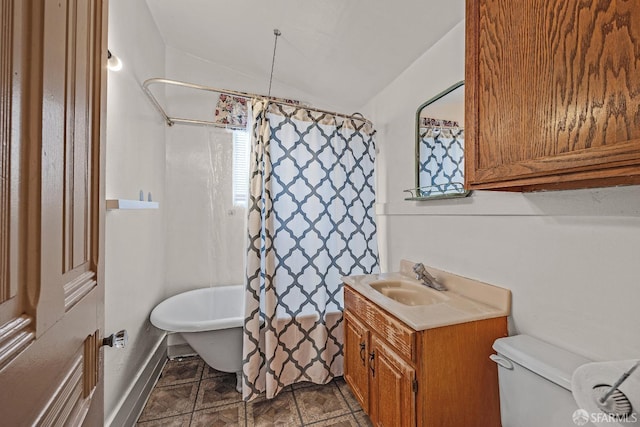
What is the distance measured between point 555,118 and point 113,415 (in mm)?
2295

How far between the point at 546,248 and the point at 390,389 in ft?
2.95

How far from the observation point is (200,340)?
1.75m

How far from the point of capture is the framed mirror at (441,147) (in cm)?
145

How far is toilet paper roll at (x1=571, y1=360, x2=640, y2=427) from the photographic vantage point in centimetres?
62

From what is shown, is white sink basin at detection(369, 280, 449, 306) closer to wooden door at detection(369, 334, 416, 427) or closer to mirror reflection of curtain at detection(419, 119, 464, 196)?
wooden door at detection(369, 334, 416, 427)

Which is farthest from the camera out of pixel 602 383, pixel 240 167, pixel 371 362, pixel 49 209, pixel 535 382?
pixel 240 167

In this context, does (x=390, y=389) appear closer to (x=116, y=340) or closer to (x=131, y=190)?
(x=116, y=340)

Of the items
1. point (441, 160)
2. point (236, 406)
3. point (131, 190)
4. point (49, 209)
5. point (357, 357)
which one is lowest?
point (236, 406)

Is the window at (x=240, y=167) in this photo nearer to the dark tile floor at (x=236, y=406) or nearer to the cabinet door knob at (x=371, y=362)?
the dark tile floor at (x=236, y=406)

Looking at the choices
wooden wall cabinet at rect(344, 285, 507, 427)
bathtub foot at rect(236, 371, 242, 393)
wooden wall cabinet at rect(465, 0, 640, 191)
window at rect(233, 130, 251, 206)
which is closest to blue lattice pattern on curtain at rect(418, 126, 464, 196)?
wooden wall cabinet at rect(465, 0, 640, 191)

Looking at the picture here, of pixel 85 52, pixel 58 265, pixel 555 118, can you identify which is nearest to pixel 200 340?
pixel 58 265

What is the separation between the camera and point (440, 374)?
106 centimetres

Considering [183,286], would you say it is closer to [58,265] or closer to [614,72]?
[58,265]

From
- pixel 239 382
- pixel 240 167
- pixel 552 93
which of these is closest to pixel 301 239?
pixel 240 167
